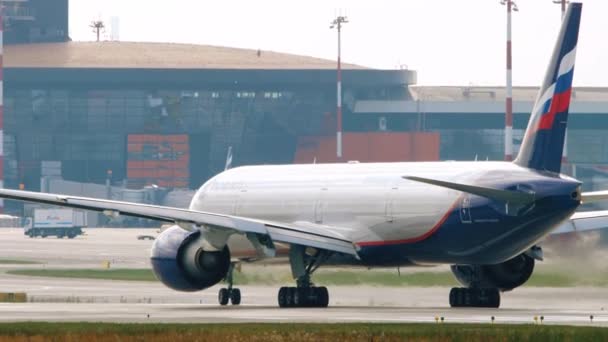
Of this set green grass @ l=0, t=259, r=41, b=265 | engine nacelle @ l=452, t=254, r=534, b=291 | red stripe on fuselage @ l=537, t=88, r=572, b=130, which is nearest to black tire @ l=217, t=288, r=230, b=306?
engine nacelle @ l=452, t=254, r=534, b=291

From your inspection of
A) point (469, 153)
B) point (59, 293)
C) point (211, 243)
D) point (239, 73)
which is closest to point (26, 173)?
point (239, 73)

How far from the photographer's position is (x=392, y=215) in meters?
44.9

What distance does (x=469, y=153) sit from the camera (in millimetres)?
171500

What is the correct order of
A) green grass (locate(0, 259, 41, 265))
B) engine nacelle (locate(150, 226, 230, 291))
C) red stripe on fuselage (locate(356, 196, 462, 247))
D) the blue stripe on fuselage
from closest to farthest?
the blue stripe on fuselage < red stripe on fuselage (locate(356, 196, 462, 247)) < engine nacelle (locate(150, 226, 230, 291)) < green grass (locate(0, 259, 41, 265))

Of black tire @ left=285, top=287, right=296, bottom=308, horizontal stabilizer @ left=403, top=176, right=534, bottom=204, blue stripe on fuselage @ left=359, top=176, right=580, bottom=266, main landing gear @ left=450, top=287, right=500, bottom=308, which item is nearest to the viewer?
horizontal stabilizer @ left=403, top=176, right=534, bottom=204

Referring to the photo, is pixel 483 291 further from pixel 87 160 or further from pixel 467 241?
pixel 87 160

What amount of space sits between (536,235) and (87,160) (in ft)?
419

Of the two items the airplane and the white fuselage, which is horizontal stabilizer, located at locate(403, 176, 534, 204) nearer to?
the airplane

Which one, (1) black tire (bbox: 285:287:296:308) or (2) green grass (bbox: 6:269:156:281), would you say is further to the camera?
(2) green grass (bbox: 6:269:156:281)

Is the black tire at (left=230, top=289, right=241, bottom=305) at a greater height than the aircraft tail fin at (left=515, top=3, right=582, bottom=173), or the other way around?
the aircraft tail fin at (left=515, top=3, right=582, bottom=173)

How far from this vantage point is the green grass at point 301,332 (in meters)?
29.7

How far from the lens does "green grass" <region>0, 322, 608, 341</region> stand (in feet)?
97.5

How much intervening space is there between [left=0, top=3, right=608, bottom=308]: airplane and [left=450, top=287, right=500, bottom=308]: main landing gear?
0.03 m

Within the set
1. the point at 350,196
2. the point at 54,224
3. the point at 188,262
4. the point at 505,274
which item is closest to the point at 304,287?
the point at 350,196
